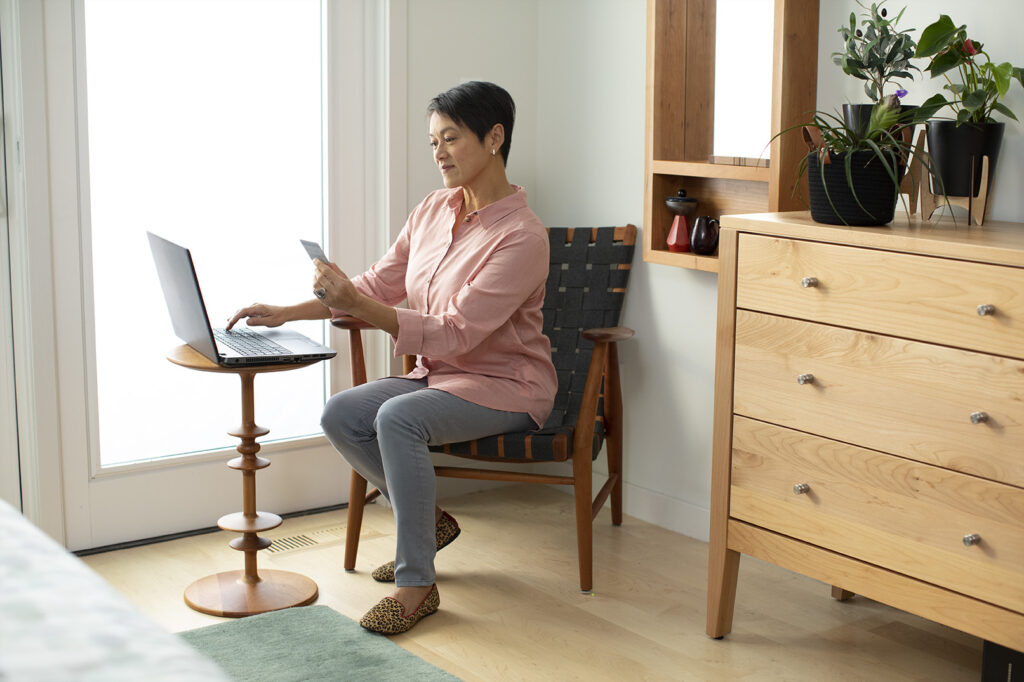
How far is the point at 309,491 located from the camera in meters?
3.30

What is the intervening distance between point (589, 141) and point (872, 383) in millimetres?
1626

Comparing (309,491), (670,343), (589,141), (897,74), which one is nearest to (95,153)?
(309,491)

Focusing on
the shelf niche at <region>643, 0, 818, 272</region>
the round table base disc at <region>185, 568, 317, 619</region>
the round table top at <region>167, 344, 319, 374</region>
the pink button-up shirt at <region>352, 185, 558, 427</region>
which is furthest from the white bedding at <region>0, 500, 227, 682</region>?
the shelf niche at <region>643, 0, 818, 272</region>

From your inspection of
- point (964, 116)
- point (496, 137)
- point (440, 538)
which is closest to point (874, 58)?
point (964, 116)

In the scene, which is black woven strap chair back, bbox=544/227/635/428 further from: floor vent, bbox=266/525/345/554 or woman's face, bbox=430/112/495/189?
floor vent, bbox=266/525/345/554

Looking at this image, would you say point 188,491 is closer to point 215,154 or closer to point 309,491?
point 309,491

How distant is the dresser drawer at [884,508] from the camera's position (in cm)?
182

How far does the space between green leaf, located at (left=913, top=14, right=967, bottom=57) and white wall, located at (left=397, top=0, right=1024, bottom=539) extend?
3.10ft

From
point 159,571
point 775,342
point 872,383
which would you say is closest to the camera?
point 872,383

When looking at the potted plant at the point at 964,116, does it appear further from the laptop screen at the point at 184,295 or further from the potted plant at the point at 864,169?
the laptop screen at the point at 184,295

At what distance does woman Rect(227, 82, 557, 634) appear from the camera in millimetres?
2426

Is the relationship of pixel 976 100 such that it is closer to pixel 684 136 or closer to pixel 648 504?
pixel 684 136

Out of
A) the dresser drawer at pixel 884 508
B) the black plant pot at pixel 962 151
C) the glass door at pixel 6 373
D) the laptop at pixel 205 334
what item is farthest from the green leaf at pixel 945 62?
the glass door at pixel 6 373

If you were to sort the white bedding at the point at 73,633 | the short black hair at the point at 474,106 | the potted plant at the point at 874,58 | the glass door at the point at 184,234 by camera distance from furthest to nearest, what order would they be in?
the glass door at the point at 184,234, the short black hair at the point at 474,106, the potted plant at the point at 874,58, the white bedding at the point at 73,633
